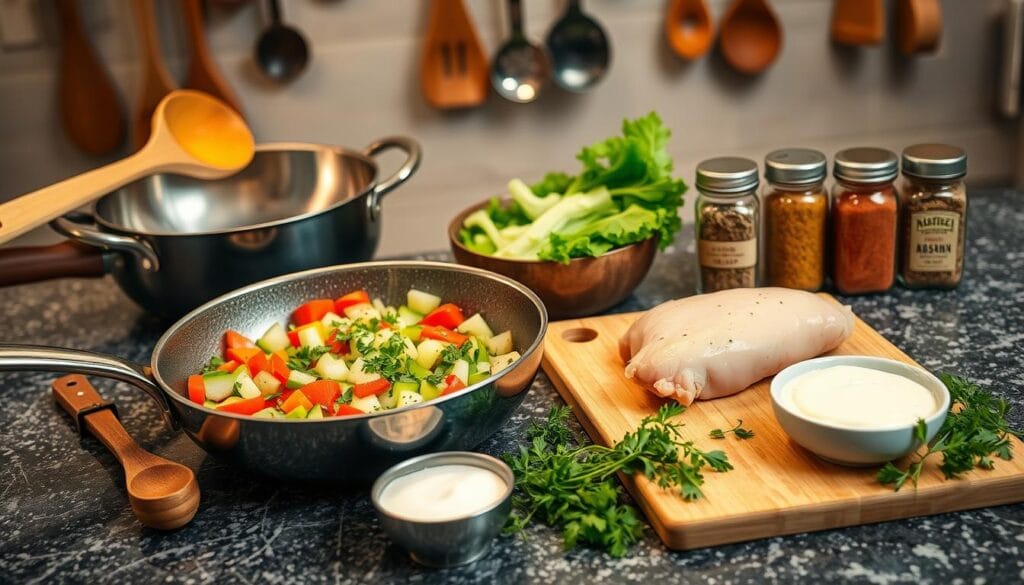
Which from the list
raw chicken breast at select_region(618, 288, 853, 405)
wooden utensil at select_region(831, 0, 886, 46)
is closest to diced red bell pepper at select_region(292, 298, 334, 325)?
raw chicken breast at select_region(618, 288, 853, 405)

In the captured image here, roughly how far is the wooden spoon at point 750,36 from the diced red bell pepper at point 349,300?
984mm

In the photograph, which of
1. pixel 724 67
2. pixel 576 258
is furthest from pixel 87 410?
pixel 724 67

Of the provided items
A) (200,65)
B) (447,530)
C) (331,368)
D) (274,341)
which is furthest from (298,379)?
(200,65)

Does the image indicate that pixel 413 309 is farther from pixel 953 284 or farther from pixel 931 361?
pixel 953 284

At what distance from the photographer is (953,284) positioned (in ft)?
Answer: 4.63

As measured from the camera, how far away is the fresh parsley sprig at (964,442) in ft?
3.07

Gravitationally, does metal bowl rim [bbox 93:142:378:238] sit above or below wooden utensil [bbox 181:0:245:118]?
below

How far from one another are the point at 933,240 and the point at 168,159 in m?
0.98

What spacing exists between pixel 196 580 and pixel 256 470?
113 millimetres

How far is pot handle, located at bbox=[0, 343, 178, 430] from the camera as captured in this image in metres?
0.94

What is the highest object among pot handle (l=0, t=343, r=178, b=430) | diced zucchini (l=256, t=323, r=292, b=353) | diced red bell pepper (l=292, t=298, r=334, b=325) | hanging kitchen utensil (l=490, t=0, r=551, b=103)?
hanging kitchen utensil (l=490, t=0, r=551, b=103)

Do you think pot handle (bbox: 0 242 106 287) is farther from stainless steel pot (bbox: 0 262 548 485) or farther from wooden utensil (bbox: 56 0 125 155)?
wooden utensil (bbox: 56 0 125 155)

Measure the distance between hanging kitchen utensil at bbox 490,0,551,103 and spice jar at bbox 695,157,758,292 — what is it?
2.00ft

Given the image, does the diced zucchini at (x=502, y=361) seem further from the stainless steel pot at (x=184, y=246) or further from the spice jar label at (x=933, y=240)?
the spice jar label at (x=933, y=240)
